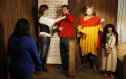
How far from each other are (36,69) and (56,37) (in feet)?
2.93

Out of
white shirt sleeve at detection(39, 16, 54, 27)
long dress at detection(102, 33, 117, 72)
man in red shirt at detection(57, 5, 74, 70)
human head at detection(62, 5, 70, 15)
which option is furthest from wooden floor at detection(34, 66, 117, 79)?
human head at detection(62, 5, 70, 15)

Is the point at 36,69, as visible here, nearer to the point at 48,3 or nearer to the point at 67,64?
the point at 67,64

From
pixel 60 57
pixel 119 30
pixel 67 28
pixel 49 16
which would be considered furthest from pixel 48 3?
pixel 119 30

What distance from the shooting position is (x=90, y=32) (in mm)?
6047

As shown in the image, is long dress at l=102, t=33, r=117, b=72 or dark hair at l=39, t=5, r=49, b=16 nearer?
long dress at l=102, t=33, r=117, b=72

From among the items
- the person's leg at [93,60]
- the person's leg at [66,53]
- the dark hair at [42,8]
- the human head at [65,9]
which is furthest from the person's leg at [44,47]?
the person's leg at [93,60]

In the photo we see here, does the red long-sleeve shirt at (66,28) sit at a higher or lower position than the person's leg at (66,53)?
higher

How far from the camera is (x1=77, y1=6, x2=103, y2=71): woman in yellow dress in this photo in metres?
6.02

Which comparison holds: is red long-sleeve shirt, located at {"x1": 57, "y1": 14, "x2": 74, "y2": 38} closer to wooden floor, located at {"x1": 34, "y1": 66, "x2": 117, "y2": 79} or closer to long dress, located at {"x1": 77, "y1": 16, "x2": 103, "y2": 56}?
long dress, located at {"x1": 77, "y1": 16, "x2": 103, "y2": 56}

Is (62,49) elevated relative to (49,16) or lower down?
lower down

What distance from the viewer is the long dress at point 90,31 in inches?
237

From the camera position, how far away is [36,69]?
19.3 ft

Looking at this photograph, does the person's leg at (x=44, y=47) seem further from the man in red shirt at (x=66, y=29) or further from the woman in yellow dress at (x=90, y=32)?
the woman in yellow dress at (x=90, y=32)

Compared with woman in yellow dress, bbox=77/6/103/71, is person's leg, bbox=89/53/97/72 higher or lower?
lower
